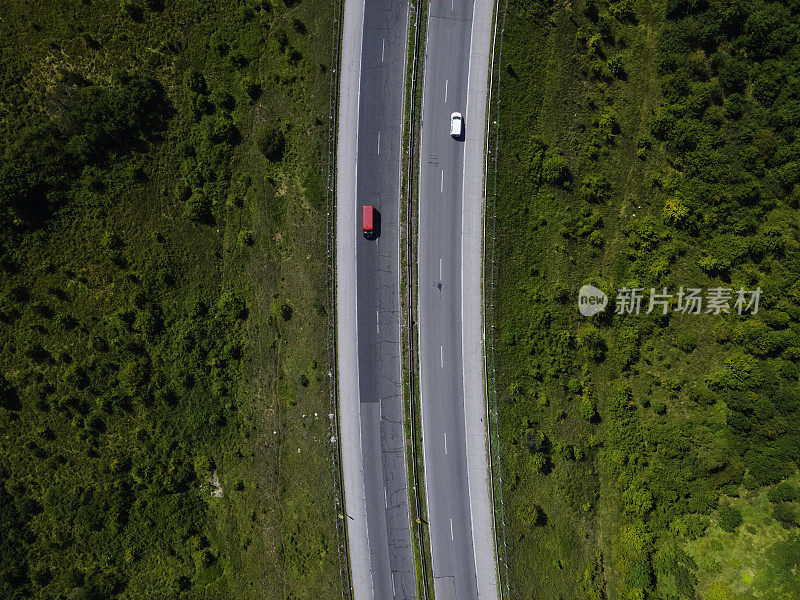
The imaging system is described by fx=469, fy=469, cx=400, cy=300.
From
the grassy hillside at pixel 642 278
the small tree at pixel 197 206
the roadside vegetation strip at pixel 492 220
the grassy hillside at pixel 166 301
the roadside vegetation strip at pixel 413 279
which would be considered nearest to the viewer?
the grassy hillside at pixel 642 278

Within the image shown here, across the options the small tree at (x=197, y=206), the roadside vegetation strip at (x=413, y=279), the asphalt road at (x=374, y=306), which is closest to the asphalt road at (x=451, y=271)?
the roadside vegetation strip at (x=413, y=279)

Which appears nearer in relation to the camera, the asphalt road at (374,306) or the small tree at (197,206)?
the asphalt road at (374,306)

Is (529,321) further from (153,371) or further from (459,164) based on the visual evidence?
(153,371)

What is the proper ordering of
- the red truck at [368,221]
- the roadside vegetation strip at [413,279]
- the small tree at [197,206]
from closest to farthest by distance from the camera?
1. the red truck at [368,221]
2. the roadside vegetation strip at [413,279]
3. the small tree at [197,206]

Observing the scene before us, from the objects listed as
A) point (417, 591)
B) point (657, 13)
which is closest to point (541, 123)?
point (657, 13)

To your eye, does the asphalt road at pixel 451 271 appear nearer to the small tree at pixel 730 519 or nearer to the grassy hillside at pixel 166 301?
the grassy hillside at pixel 166 301

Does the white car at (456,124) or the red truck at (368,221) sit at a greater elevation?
the white car at (456,124)

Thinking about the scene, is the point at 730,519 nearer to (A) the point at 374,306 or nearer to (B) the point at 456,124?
(A) the point at 374,306
